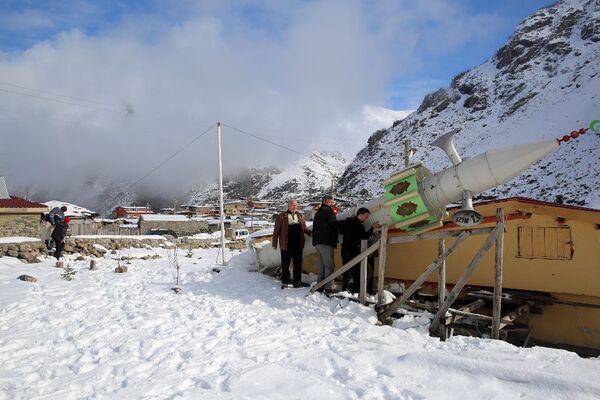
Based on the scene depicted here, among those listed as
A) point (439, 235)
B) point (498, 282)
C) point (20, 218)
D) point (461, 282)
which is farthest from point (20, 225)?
point (498, 282)

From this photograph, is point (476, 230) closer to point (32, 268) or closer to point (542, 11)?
point (32, 268)

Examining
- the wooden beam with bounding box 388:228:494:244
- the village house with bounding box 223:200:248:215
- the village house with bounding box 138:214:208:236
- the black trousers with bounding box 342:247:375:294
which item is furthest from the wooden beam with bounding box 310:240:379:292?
the village house with bounding box 223:200:248:215

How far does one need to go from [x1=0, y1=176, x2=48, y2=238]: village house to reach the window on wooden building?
2139cm

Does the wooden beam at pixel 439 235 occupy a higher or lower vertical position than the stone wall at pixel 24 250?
higher

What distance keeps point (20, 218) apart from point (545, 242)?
22.2m

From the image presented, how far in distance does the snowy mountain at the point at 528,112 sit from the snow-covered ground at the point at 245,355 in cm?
3957

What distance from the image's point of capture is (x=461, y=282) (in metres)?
6.43

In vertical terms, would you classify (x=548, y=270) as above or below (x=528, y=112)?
→ below

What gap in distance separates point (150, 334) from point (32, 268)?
848 cm

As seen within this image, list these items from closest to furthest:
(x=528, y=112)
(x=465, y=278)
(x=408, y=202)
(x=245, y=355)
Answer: (x=245, y=355) → (x=465, y=278) → (x=408, y=202) → (x=528, y=112)

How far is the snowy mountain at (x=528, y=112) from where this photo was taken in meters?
49.5

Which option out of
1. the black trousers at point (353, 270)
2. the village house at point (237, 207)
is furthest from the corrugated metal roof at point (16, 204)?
the village house at point (237, 207)

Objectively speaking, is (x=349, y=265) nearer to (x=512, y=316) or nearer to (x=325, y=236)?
(x=325, y=236)

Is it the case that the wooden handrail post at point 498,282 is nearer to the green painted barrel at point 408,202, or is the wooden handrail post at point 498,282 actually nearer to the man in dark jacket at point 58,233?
the green painted barrel at point 408,202
